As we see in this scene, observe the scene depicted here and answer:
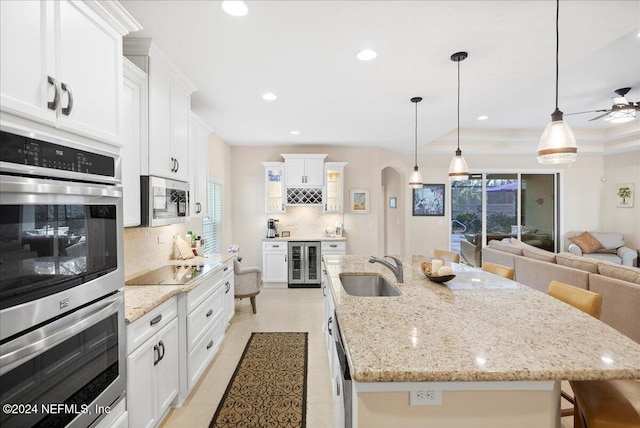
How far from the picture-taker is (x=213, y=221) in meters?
4.97

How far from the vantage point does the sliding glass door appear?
6965mm

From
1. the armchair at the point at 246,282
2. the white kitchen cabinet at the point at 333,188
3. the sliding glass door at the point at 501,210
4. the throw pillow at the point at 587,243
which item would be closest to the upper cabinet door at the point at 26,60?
the armchair at the point at 246,282

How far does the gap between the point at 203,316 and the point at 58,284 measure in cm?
159

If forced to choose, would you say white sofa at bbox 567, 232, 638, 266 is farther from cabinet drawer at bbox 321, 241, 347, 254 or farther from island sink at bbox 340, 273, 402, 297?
island sink at bbox 340, 273, 402, 297

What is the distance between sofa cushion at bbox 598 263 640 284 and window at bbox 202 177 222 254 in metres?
5.01

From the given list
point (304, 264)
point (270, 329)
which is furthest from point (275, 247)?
point (270, 329)

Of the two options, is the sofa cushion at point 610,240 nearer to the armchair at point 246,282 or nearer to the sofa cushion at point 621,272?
the sofa cushion at point 621,272

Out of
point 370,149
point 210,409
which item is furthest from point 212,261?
point 370,149

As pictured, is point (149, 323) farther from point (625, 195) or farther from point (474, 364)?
point (625, 195)

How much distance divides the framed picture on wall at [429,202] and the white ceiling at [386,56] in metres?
2.58

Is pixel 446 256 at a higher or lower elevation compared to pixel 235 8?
lower

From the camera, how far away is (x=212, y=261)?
3195 mm

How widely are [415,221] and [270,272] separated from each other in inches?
143

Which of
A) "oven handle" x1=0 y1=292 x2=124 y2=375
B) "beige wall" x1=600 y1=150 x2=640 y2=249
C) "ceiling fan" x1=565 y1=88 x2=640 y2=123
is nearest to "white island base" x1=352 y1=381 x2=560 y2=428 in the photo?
"oven handle" x1=0 y1=292 x2=124 y2=375
